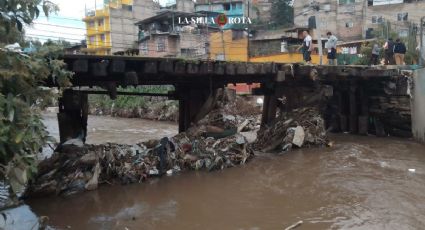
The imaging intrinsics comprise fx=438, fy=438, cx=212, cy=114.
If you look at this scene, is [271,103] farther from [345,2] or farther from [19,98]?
[345,2]

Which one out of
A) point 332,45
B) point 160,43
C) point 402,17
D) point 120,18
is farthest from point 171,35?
point 332,45

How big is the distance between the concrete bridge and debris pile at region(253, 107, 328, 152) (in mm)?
566

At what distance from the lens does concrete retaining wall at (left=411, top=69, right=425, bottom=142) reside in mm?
14609

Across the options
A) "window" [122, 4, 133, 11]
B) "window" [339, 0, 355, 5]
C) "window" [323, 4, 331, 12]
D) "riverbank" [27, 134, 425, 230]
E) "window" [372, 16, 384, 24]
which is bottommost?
"riverbank" [27, 134, 425, 230]

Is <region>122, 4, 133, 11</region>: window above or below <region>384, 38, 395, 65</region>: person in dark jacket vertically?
above

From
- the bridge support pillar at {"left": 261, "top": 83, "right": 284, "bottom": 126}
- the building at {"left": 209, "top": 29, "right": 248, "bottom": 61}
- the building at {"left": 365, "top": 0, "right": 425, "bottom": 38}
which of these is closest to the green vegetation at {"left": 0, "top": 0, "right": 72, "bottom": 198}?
the bridge support pillar at {"left": 261, "top": 83, "right": 284, "bottom": 126}

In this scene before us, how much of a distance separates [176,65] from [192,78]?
1.81 metres

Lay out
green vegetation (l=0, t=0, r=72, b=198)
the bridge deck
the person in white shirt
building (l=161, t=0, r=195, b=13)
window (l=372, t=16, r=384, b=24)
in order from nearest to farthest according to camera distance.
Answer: green vegetation (l=0, t=0, r=72, b=198) → the bridge deck → the person in white shirt → window (l=372, t=16, r=384, b=24) → building (l=161, t=0, r=195, b=13)

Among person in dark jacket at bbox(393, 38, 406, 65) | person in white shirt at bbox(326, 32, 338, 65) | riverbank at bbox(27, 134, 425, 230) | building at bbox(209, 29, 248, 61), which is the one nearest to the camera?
riverbank at bbox(27, 134, 425, 230)

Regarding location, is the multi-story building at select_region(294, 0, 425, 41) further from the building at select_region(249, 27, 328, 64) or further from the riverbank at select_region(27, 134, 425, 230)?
the riverbank at select_region(27, 134, 425, 230)

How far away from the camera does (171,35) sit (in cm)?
3769

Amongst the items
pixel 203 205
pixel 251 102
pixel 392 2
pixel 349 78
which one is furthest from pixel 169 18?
pixel 203 205

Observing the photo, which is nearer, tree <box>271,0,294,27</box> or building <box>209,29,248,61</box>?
building <box>209,29,248,61</box>

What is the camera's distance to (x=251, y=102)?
25.3m
